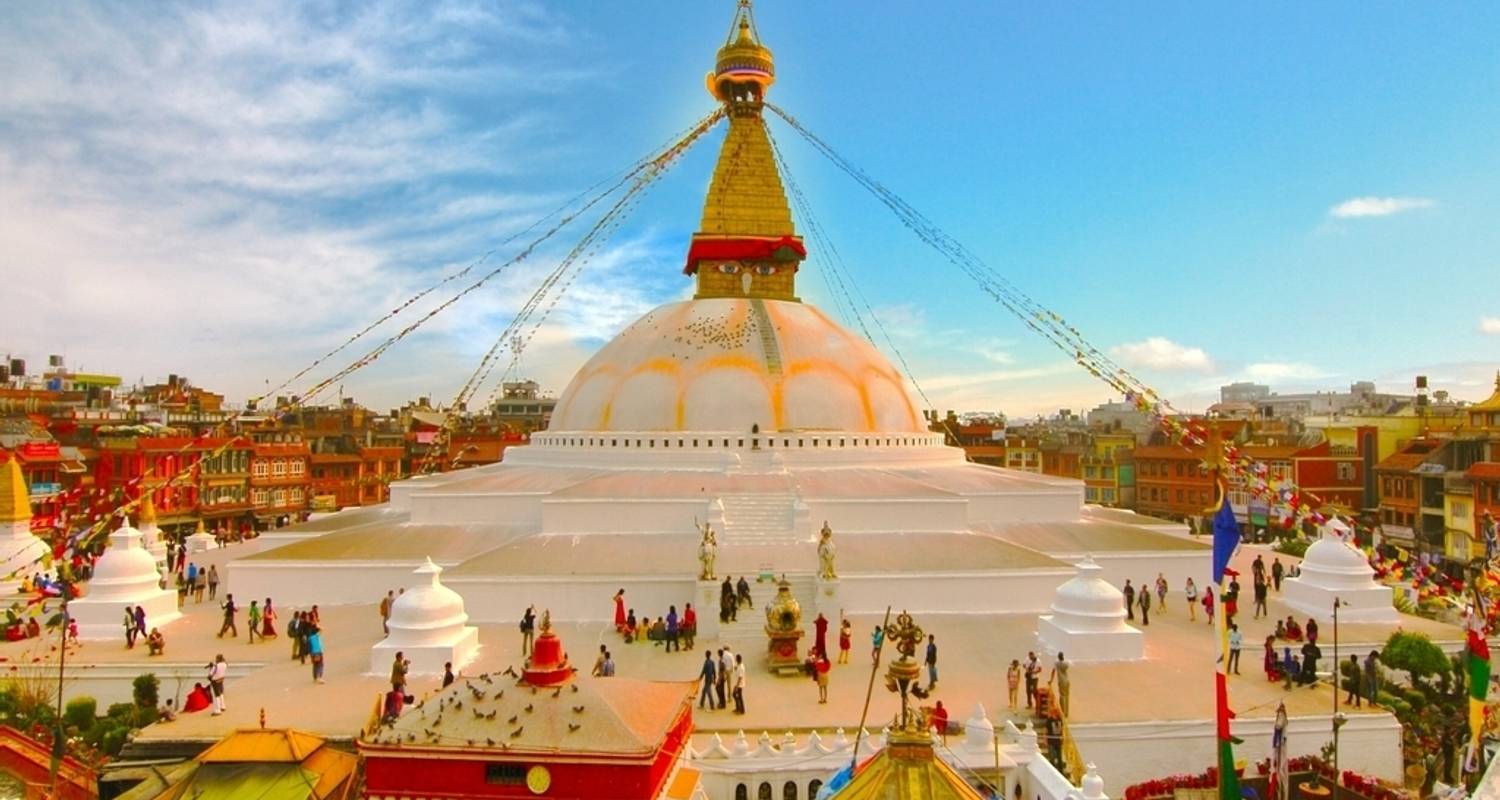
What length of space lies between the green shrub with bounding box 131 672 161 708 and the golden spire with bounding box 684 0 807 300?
14.7 metres

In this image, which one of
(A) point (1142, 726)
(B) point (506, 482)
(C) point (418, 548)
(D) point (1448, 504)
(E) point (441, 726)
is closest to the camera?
(E) point (441, 726)

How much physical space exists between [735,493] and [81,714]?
367 inches

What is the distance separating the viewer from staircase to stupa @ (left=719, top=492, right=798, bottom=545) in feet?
47.7

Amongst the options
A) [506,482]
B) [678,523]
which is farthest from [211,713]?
[506,482]

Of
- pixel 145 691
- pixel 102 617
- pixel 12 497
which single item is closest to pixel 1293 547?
pixel 145 691

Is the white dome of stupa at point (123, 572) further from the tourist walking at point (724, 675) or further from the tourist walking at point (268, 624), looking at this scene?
the tourist walking at point (724, 675)

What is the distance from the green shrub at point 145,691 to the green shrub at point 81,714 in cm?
42

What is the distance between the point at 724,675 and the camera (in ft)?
31.5

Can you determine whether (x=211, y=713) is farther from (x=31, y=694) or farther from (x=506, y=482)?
(x=506, y=482)

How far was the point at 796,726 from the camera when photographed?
345 inches

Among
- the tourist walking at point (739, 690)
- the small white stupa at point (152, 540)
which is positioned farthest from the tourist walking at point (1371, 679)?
the small white stupa at point (152, 540)

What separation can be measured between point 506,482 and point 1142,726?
12732mm

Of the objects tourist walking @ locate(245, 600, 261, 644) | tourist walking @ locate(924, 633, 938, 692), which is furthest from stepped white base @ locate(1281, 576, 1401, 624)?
tourist walking @ locate(245, 600, 261, 644)

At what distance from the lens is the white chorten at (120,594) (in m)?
12.5
